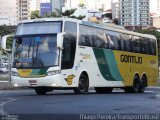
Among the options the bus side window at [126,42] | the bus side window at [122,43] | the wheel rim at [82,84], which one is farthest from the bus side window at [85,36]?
the bus side window at [126,42]

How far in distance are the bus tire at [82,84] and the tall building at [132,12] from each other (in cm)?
12924

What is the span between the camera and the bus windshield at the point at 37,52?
23188 mm

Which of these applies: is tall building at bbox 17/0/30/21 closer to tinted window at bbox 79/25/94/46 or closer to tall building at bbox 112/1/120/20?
tall building at bbox 112/1/120/20

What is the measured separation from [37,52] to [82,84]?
287 centimetres

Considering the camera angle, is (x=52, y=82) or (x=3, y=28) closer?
(x=52, y=82)

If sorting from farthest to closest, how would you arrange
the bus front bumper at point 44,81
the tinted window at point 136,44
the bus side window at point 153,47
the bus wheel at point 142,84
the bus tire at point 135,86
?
the bus side window at point 153,47, the bus wheel at point 142,84, the tinted window at point 136,44, the bus tire at point 135,86, the bus front bumper at point 44,81

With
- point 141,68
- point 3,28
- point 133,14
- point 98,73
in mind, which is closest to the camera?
point 98,73

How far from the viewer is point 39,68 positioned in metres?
23.2

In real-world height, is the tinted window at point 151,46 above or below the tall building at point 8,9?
below

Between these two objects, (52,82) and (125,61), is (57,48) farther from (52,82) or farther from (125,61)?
(125,61)

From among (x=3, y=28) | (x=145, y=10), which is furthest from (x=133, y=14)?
(x=3, y=28)

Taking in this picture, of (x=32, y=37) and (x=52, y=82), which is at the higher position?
(x=32, y=37)

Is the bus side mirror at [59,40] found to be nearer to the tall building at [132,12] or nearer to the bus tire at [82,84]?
the bus tire at [82,84]

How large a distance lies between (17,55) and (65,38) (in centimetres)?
228
